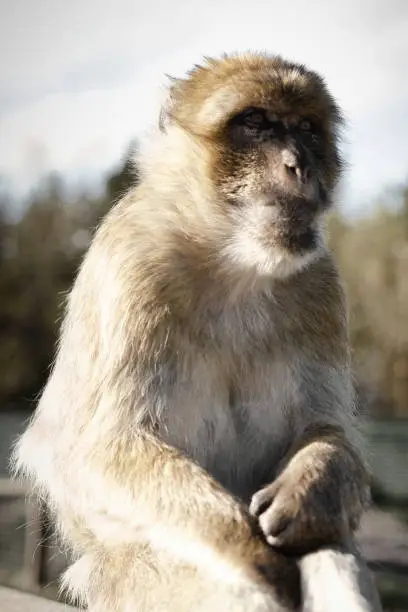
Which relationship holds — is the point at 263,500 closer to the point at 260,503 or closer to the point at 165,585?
the point at 260,503

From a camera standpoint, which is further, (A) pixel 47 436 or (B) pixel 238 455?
(A) pixel 47 436

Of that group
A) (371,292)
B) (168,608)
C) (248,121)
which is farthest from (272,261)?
(371,292)

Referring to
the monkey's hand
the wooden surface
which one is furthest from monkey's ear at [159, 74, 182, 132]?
the wooden surface

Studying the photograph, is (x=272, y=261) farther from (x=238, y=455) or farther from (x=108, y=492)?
(x=108, y=492)

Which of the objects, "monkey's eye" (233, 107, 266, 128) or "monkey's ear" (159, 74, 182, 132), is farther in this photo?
"monkey's ear" (159, 74, 182, 132)

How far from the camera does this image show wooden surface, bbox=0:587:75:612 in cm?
271

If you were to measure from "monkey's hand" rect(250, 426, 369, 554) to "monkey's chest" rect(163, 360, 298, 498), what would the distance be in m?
0.13

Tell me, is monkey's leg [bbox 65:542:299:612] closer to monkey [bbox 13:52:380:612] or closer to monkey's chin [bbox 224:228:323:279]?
monkey [bbox 13:52:380:612]

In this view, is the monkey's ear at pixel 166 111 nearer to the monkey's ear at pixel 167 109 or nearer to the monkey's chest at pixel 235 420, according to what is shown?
the monkey's ear at pixel 167 109

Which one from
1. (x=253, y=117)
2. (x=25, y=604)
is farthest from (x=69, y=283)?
(x=253, y=117)

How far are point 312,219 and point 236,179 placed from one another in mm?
186

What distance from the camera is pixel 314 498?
5.45 ft

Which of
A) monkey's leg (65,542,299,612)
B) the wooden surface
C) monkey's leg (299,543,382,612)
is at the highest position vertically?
monkey's leg (299,543,382,612)

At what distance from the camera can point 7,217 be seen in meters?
8.34
